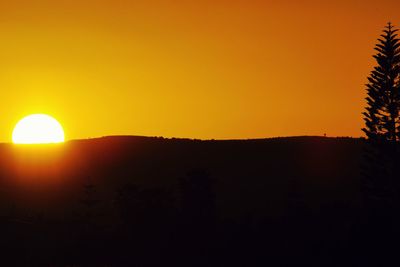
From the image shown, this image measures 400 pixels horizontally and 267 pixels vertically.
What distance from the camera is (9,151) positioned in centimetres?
10306

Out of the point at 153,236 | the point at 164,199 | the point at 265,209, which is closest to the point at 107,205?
the point at 265,209

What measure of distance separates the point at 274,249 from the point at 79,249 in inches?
405

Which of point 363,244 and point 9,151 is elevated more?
point 9,151

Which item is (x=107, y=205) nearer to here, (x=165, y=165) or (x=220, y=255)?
(x=165, y=165)

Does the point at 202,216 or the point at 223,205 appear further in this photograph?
the point at 223,205

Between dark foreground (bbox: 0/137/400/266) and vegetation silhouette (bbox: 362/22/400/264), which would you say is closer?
dark foreground (bbox: 0/137/400/266)

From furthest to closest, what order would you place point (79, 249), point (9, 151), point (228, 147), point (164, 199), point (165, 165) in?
1. point (9, 151)
2. point (228, 147)
3. point (165, 165)
4. point (164, 199)
5. point (79, 249)

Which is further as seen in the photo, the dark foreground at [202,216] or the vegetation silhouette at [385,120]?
the vegetation silhouette at [385,120]

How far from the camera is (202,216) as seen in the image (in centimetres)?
5019

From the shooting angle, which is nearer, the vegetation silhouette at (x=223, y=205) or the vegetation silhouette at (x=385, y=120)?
the vegetation silhouette at (x=223, y=205)

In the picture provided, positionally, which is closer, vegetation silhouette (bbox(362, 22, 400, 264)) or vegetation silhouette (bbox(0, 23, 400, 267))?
vegetation silhouette (bbox(0, 23, 400, 267))

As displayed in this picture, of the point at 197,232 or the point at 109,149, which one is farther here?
the point at 109,149

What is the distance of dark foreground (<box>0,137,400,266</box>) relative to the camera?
44.1 metres

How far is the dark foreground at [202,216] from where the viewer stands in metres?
44.1
